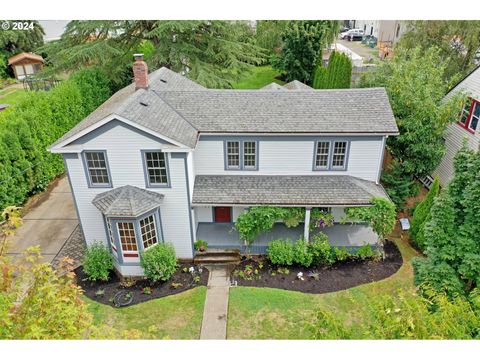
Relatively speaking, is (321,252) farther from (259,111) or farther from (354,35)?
(354,35)

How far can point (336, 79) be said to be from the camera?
34031mm

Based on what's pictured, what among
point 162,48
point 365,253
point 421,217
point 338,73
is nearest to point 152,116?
point 365,253

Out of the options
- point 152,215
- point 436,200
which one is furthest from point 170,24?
point 436,200

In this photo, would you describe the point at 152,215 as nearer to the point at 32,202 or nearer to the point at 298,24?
the point at 32,202

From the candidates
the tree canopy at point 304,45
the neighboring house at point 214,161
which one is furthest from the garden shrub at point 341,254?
the tree canopy at point 304,45

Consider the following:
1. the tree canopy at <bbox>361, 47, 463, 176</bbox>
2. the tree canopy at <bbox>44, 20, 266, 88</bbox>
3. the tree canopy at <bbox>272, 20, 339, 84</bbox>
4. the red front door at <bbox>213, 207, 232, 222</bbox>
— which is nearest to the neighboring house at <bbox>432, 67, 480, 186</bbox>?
the tree canopy at <bbox>361, 47, 463, 176</bbox>

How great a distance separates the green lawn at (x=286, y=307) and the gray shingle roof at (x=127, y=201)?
17.1 ft

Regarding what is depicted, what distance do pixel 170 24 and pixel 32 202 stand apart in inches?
655

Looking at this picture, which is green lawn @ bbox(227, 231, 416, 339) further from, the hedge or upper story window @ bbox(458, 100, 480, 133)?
the hedge

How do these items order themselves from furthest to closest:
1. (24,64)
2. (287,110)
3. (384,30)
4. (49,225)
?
(384,30)
(24,64)
(49,225)
(287,110)

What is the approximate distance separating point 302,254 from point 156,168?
7.73 meters

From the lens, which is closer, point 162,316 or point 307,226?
point 162,316

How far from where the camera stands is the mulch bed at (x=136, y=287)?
1562 centimetres

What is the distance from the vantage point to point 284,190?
57.1 feet
